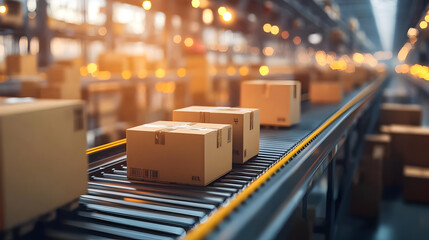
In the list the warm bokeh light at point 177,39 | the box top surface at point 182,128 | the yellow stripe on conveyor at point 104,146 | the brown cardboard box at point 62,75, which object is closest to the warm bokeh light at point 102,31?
the warm bokeh light at point 177,39

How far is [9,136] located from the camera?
1.29 m

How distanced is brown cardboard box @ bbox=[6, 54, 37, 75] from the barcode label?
4.14 meters

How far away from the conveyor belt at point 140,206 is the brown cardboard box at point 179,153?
0.17 ft

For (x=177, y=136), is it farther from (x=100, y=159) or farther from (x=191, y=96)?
(x=191, y=96)

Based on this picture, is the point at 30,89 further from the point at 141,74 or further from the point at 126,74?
the point at 141,74

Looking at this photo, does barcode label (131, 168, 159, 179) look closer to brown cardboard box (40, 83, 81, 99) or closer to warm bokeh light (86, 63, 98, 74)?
brown cardboard box (40, 83, 81, 99)

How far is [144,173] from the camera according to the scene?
2.13 metres

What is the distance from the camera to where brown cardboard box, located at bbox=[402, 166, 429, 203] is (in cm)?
612

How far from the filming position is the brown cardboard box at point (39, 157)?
1.30 m

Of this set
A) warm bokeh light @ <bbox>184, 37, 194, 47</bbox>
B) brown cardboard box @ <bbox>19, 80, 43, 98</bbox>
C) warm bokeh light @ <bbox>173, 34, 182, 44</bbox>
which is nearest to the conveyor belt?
brown cardboard box @ <bbox>19, 80, 43, 98</bbox>

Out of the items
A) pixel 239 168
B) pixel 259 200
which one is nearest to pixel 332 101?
pixel 239 168

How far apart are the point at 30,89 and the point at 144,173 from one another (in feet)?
11.8

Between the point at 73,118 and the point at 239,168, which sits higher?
the point at 73,118

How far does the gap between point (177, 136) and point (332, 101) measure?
194 inches
